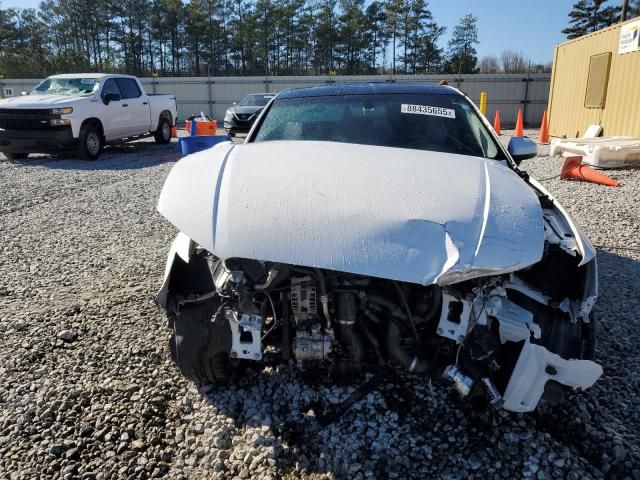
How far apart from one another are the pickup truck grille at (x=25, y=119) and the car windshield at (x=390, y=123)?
8.69 metres

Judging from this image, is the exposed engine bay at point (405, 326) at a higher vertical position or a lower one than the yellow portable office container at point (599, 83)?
lower

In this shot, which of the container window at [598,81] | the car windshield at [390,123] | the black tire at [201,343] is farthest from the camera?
the container window at [598,81]

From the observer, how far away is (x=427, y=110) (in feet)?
11.9

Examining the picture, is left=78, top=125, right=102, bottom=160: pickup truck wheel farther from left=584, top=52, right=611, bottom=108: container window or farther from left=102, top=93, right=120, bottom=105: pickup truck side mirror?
left=584, top=52, right=611, bottom=108: container window

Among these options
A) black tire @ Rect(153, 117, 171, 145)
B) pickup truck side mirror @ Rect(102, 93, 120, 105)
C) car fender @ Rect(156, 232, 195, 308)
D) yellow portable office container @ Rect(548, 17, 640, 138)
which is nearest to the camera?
car fender @ Rect(156, 232, 195, 308)

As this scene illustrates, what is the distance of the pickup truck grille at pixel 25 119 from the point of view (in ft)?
34.3

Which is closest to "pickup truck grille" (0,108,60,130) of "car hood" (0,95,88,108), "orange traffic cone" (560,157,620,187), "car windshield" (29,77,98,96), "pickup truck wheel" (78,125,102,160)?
"car hood" (0,95,88,108)

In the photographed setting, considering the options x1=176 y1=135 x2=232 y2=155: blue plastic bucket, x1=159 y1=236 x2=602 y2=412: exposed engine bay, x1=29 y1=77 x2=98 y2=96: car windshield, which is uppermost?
x1=29 y1=77 x2=98 y2=96: car windshield

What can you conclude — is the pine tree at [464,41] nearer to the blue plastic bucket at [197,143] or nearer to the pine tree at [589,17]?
the pine tree at [589,17]

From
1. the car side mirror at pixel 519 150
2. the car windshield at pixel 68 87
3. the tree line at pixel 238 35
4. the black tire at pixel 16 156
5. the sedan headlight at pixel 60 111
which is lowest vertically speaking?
the black tire at pixel 16 156

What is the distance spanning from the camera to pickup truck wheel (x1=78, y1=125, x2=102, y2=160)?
1109 centimetres

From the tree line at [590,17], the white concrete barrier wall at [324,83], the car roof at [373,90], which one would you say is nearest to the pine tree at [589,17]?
the tree line at [590,17]

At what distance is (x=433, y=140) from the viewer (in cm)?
343

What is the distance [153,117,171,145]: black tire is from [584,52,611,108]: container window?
11.9 metres
